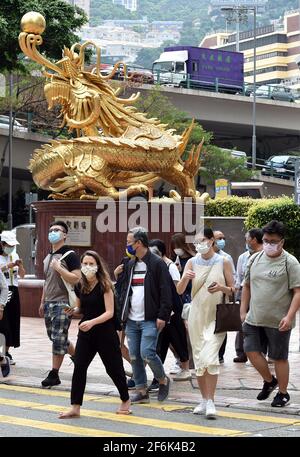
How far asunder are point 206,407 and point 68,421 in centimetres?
138

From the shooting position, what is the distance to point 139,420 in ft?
34.1

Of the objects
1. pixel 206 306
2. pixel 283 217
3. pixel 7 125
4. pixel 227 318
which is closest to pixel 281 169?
pixel 7 125

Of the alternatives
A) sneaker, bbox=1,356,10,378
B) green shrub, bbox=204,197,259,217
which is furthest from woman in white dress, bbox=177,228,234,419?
green shrub, bbox=204,197,259,217

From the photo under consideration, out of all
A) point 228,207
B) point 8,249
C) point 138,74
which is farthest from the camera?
point 138,74

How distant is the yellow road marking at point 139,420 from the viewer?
31.9 ft

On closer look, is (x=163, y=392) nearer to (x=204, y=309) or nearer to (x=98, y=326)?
(x=204, y=309)

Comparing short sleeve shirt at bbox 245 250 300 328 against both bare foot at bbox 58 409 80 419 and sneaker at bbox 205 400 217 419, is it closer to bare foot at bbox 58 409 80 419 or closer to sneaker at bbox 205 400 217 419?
sneaker at bbox 205 400 217 419

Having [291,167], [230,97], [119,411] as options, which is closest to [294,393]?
[119,411]

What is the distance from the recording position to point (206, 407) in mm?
10562

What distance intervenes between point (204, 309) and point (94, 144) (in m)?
10.9

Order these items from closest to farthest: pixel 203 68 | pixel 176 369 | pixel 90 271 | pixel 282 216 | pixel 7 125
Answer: pixel 90 271, pixel 176 369, pixel 282 216, pixel 7 125, pixel 203 68

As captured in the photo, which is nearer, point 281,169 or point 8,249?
point 8,249

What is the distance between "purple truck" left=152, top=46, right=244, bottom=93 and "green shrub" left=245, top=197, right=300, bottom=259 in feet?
103

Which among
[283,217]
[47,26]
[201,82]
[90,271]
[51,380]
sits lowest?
[51,380]
